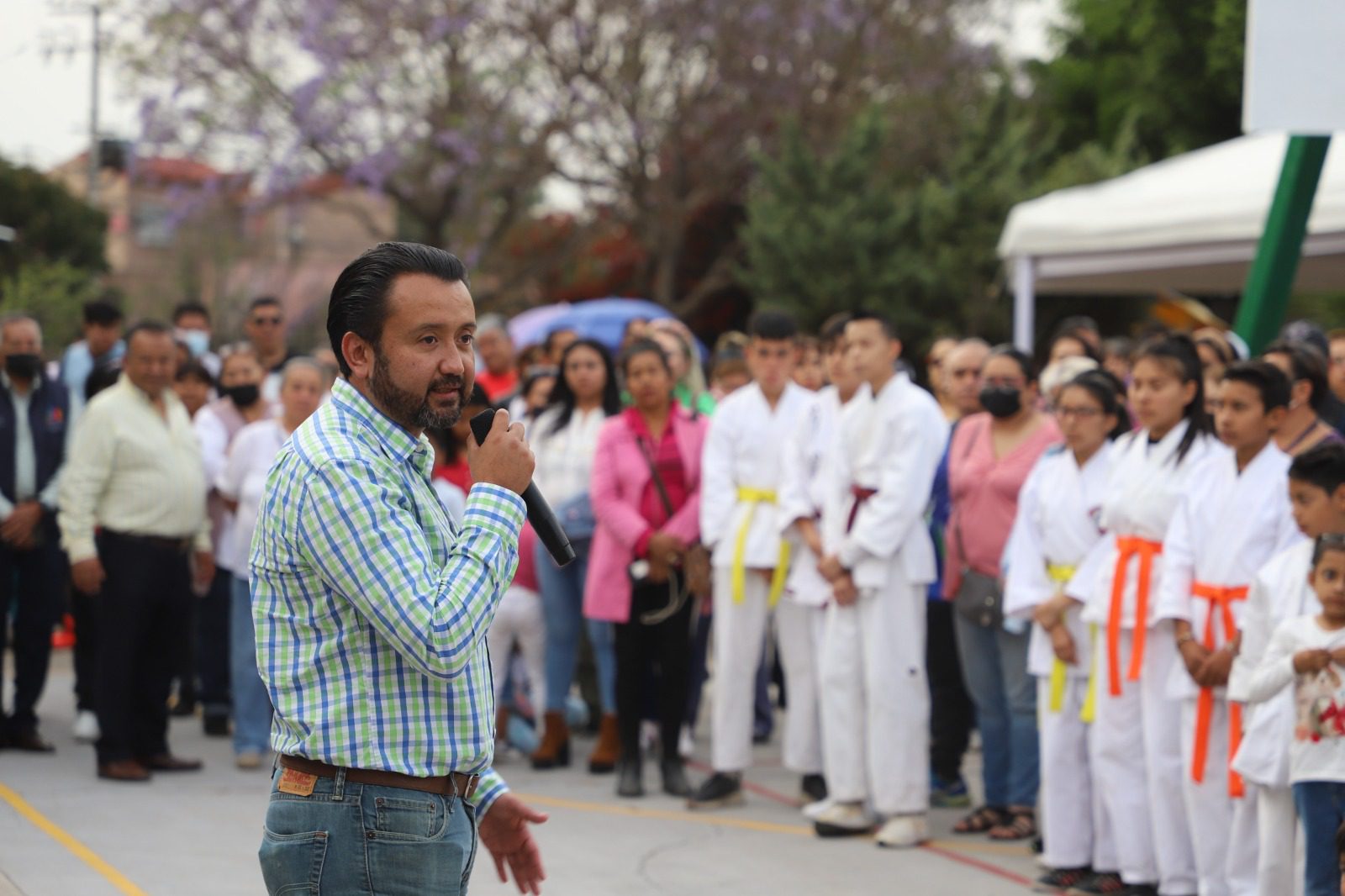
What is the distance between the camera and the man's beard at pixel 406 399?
296 centimetres

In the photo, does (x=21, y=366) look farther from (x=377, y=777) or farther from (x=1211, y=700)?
(x=377, y=777)

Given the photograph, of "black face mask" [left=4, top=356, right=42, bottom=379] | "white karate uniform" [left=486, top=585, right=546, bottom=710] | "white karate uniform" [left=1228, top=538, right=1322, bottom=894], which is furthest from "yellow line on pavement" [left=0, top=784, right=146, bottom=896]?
"white karate uniform" [left=1228, top=538, right=1322, bottom=894]

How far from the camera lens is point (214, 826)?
7.08 m

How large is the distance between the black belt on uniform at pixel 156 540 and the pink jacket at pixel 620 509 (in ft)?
6.55

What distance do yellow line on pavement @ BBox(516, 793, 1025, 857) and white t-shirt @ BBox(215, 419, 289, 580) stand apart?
198 centimetres

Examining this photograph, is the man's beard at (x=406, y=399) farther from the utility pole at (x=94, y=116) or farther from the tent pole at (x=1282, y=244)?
the utility pole at (x=94, y=116)

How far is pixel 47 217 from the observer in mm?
29469

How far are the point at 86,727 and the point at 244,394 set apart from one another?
1980mm

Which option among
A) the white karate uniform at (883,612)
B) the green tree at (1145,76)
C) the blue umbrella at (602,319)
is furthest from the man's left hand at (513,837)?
the green tree at (1145,76)

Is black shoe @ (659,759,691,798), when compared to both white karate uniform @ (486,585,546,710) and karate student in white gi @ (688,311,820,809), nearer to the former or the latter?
karate student in white gi @ (688,311,820,809)

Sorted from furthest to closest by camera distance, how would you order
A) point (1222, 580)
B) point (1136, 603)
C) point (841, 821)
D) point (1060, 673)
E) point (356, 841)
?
point (841, 821)
point (1060, 673)
point (1136, 603)
point (1222, 580)
point (356, 841)

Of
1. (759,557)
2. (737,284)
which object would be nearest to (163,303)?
(737,284)

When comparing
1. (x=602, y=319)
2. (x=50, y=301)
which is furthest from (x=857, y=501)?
(x=50, y=301)

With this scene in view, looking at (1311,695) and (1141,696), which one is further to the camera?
(1141,696)
